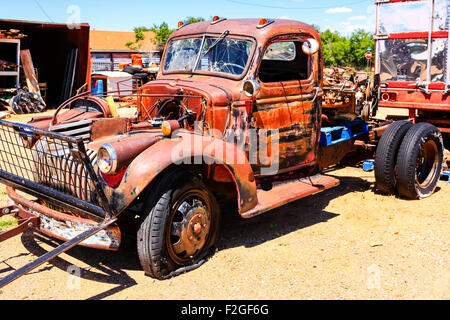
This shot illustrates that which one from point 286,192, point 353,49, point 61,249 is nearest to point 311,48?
point 286,192

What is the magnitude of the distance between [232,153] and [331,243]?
4.82ft

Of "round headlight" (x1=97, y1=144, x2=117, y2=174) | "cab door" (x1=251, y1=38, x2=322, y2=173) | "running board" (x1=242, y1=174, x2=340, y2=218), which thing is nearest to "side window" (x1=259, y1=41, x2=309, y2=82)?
"cab door" (x1=251, y1=38, x2=322, y2=173)

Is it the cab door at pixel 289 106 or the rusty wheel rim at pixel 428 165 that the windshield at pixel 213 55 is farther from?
the rusty wheel rim at pixel 428 165

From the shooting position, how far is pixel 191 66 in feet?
16.6

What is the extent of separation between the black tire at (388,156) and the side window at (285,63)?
1.49 metres

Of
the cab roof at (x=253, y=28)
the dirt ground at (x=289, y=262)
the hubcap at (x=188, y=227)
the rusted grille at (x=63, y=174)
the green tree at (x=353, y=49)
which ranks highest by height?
the green tree at (x=353, y=49)

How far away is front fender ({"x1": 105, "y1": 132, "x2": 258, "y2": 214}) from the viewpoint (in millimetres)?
3529

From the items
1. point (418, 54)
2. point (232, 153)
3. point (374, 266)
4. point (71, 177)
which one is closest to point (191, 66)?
point (232, 153)

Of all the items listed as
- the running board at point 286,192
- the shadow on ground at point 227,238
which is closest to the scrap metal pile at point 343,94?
the shadow on ground at point 227,238

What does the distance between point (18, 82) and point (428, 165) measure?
15209 millimetres

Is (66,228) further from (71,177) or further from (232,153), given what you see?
(232,153)

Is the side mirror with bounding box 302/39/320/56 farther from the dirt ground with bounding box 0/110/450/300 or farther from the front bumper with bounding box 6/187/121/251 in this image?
the front bumper with bounding box 6/187/121/251

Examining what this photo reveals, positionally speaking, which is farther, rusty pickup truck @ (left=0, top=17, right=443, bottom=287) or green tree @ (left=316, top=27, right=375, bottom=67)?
green tree @ (left=316, top=27, right=375, bottom=67)

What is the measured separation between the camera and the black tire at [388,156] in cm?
575
